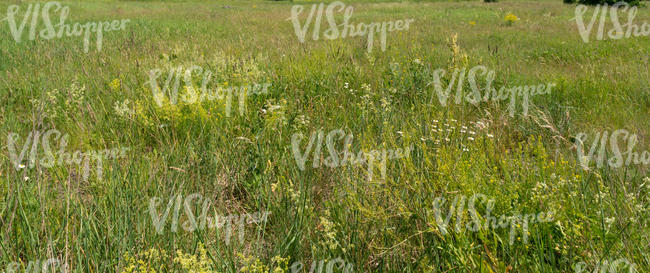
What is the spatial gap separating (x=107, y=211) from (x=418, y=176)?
59.7 inches

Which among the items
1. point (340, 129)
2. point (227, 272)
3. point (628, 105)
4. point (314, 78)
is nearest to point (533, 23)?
point (628, 105)

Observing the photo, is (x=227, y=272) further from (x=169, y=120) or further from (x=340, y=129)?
(x=169, y=120)

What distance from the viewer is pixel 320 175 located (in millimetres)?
2432

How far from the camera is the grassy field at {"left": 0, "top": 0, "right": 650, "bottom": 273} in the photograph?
5.40ft

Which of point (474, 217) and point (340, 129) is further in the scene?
point (340, 129)

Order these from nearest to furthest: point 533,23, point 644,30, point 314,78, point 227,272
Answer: point 227,272 < point 314,78 < point 644,30 < point 533,23

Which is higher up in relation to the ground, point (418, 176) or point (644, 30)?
point (644, 30)

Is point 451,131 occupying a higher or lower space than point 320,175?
higher

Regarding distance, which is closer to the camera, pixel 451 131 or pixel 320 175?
pixel 320 175

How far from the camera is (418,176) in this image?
2.08 metres

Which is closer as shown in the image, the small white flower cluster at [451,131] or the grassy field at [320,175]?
the grassy field at [320,175]

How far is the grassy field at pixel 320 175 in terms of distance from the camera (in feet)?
5.40

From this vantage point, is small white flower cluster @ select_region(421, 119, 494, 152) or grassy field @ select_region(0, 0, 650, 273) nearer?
grassy field @ select_region(0, 0, 650, 273)

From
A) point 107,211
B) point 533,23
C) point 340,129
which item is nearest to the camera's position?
point 107,211
